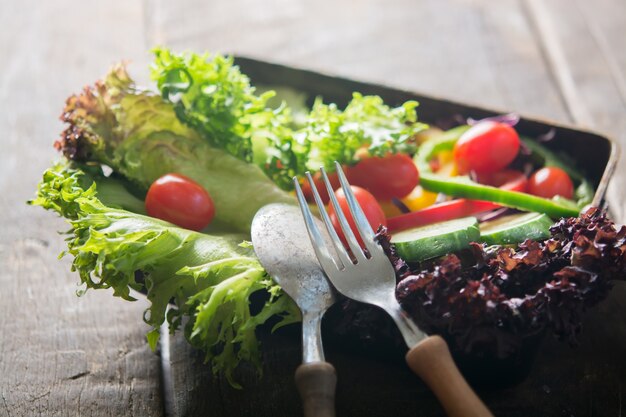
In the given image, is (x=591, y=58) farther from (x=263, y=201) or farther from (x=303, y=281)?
(x=303, y=281)

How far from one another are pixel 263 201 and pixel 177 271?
0.45 m


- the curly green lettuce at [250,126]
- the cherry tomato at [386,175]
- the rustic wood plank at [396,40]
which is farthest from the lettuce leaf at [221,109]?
the rustic wood plank at [396,40]

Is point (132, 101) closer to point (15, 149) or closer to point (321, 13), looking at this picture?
point (15, 149)

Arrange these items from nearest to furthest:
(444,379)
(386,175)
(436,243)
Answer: (444,379) → (436,243) → (386,175)

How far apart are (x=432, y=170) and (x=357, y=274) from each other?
0.86m

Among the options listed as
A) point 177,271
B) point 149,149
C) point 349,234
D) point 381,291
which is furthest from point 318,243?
point 149,149

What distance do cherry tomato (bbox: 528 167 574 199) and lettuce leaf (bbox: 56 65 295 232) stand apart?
2.69 feet

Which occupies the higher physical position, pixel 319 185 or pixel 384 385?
pixel 319 185

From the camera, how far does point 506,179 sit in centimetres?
269

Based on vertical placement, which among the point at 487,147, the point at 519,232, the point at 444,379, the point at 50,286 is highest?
the point at 487,147

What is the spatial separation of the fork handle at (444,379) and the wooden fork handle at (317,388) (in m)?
0.18

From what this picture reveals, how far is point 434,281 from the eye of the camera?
6.01 ft

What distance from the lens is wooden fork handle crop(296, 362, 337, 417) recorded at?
164cm

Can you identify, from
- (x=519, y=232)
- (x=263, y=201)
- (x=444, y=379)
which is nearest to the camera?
(x=444, y=379)
